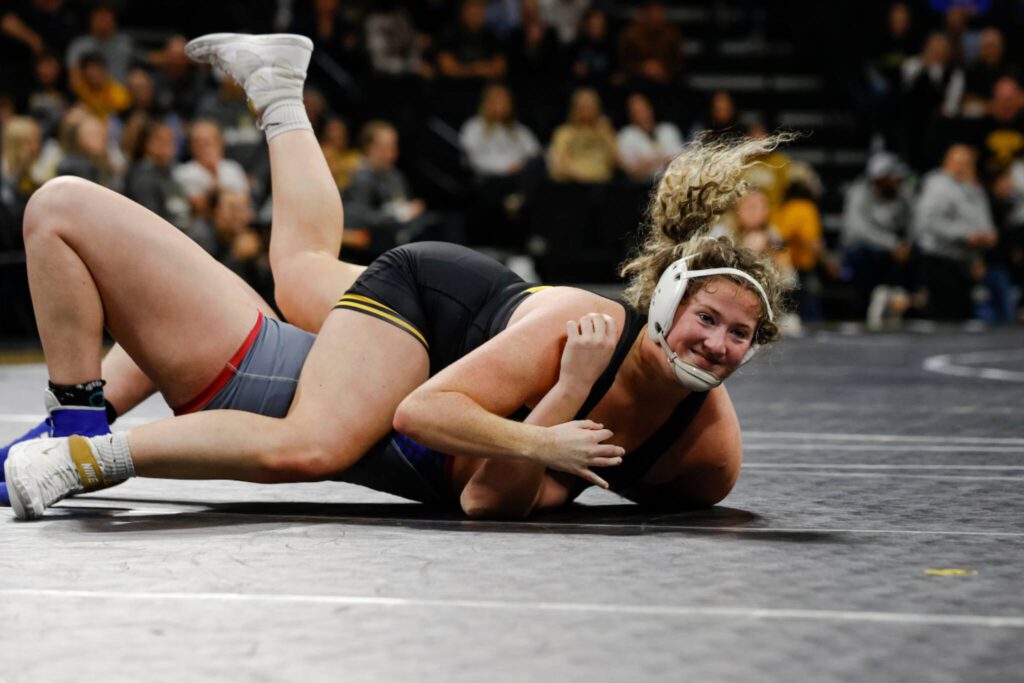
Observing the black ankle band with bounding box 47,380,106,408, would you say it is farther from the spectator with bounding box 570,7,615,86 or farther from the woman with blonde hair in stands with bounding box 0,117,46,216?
the spectator with bounding box 570,7,615,86

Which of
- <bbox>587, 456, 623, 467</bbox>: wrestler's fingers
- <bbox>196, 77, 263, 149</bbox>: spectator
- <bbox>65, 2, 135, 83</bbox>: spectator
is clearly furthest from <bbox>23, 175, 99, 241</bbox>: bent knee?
<bbox>65, 2, 135, 83</bbox>: spectator

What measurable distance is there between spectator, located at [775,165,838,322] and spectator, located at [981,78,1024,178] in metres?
1.50

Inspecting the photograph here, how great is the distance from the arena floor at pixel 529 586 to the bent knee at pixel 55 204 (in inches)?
20.1

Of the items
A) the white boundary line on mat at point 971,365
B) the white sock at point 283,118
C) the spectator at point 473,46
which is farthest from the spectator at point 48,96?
the white sock at point 283,118

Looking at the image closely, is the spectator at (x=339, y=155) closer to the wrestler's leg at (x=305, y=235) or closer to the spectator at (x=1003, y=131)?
the spectator at (x=1003, y=131)

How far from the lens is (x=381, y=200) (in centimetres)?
850

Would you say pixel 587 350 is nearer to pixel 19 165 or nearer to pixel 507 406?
pixel 507 406

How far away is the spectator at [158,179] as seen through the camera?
24.7 ft

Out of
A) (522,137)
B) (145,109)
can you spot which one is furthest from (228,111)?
(522,137)

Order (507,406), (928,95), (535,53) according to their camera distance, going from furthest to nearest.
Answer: (928,95)
(535,53)
(507,406)

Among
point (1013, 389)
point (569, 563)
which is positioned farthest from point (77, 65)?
point (569, 563)

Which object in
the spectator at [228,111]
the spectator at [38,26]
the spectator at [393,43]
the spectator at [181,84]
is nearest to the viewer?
the spectator at [228,111]

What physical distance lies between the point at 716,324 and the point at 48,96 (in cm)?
684

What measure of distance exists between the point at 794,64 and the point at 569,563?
10.3 m
